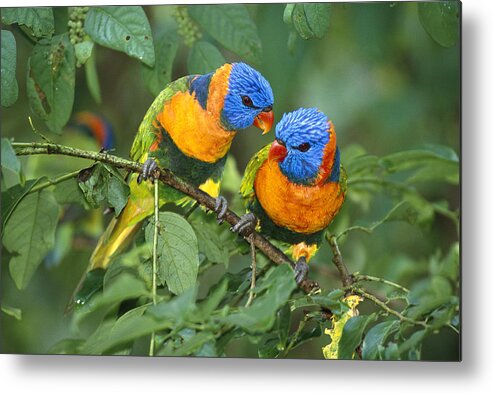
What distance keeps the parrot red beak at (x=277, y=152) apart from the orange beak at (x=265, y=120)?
2.4 inches

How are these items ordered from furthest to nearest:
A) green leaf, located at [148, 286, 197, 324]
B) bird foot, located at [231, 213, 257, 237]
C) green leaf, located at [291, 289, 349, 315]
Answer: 1. bird foot, located at [231, 213, 257, 237]
2. green leaf, located at [291, 289, 349, 315]
3. green leaf, located at [148, 286, 197, 324]

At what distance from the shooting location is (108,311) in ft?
7.61

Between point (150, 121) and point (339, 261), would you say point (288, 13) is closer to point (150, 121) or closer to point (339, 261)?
point (150, 121)

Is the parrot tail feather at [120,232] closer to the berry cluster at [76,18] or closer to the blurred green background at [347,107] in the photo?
the blurred green background at [347,107]

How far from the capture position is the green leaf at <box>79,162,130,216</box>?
215 cm

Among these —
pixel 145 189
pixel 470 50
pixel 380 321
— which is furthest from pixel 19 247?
pixel 470 50

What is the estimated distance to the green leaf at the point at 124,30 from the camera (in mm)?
2277

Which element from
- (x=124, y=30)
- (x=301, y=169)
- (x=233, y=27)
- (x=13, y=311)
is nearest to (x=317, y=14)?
(x=233, y=27)

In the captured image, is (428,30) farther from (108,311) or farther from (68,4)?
(108,311)

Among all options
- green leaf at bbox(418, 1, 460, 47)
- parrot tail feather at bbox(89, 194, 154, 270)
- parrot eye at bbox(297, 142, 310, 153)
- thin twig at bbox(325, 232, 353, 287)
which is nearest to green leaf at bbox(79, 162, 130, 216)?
parrot tail feather at bbox(89, 194, 154, 270)

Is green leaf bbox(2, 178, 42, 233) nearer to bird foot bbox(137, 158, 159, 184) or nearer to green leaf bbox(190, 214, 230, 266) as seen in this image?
bird foot bbox(137, 158, 159, 184)

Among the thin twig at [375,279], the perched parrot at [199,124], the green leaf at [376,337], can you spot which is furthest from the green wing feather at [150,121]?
the green leaf at [376,337]

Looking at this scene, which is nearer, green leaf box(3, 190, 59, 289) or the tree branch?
the tree branch

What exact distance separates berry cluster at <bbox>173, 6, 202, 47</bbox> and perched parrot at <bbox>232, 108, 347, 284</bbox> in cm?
41
